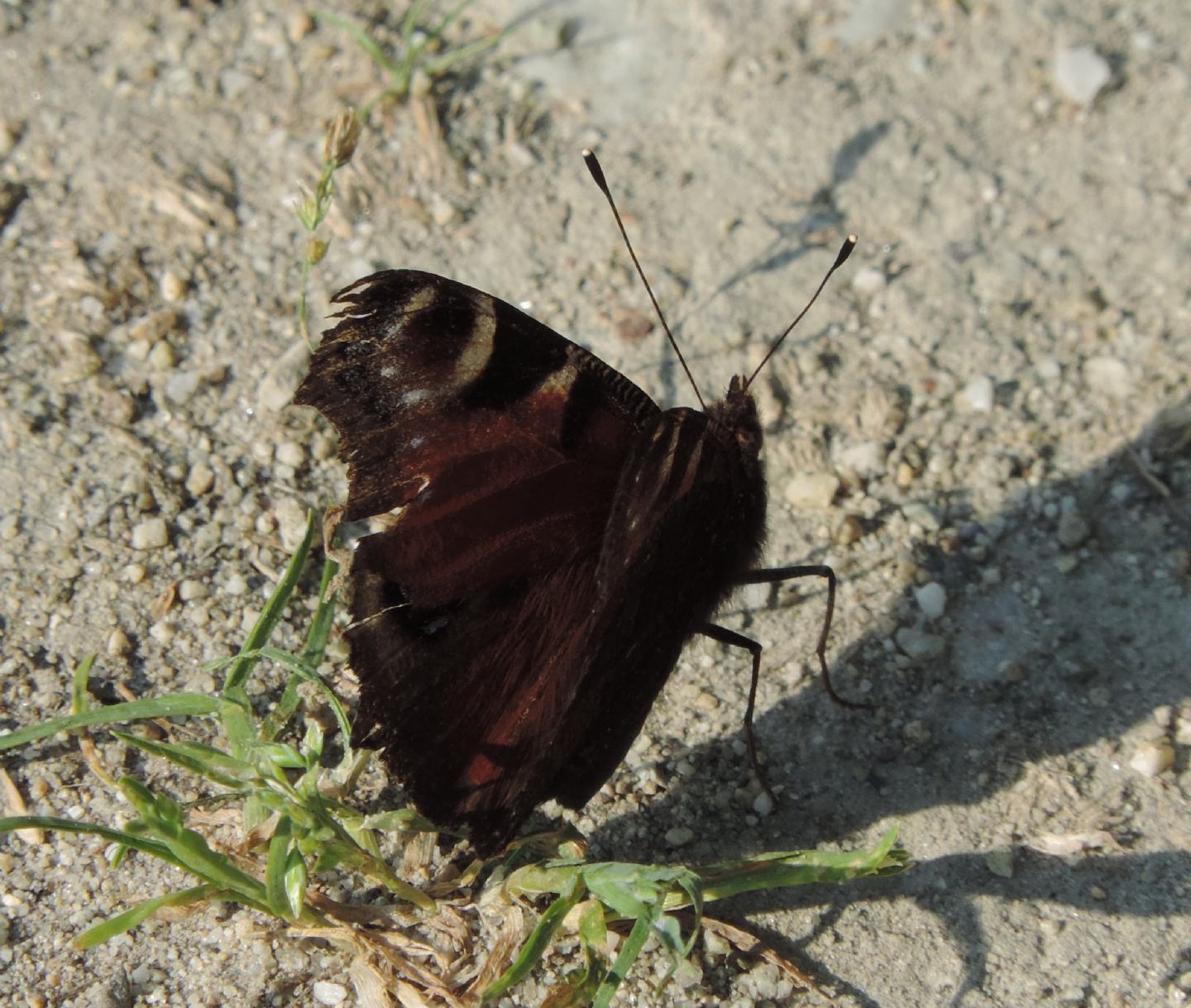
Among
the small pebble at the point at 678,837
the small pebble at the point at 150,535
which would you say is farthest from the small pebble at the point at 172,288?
the small pebble at the point at 678,837

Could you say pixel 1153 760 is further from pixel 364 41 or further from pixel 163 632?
pixel 364 41

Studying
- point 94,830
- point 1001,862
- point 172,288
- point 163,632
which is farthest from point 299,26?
point 1001,862

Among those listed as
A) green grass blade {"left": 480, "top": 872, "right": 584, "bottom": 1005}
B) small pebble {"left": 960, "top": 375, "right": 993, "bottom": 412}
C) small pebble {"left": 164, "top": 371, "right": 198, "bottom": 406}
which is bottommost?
green grass blade {"left": 480, "top": 872, "right": 584, "bottom": 1005}

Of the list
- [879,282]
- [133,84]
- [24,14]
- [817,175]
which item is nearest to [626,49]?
[817,175]

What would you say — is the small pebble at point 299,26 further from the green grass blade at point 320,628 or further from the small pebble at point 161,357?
the green grass blade at point 320,628

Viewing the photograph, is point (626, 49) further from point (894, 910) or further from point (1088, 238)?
point (894, 910)

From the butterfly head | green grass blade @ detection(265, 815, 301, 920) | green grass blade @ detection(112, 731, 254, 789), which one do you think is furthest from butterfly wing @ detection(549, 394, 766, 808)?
green grass blade @ detection(112, 731, 254, 789)

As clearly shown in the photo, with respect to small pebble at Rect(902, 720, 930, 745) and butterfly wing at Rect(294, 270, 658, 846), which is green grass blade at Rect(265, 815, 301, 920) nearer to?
butterfly wing at Rect(294, 270, 658, 846)

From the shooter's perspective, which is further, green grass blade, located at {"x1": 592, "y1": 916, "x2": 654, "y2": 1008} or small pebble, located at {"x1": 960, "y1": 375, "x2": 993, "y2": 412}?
small pebble, located at {"x1": 960, "y1": 375, "x2": 993, "y2": 412}
